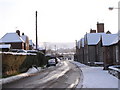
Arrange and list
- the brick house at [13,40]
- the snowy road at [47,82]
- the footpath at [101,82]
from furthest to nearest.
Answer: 1. the brick house at [13,40]
2. the snowy road at [47,82]
3. the footpath at [101,82]

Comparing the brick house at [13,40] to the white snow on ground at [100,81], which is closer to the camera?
the white snow on ground at [100,81]

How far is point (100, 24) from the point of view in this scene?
78875 millimetres

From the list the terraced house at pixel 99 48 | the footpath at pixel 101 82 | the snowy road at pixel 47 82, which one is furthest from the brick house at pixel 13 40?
the footpath at pixel 101 82

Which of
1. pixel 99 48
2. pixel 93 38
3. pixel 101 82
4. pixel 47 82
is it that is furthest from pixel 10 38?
pixel 101 82

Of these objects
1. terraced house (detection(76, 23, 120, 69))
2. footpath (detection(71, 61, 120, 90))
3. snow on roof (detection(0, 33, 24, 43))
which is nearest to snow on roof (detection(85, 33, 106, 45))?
terraced house (detection(76, 23, 120, 69))

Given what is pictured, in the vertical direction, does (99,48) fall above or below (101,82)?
above

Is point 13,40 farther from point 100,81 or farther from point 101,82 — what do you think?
point 101,82

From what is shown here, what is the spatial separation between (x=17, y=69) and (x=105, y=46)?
19080 mm

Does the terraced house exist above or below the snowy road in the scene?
above

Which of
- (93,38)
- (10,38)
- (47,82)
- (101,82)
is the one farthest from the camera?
(10,38)

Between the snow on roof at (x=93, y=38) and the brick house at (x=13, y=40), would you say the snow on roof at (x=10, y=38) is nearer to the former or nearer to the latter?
the brick house at (x=13, y=40)

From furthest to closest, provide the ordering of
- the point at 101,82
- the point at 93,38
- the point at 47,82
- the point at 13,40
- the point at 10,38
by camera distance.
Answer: the point at 10,38
the point at 13,40
the point at 93,38
the point at 47,82
the point at 101,82

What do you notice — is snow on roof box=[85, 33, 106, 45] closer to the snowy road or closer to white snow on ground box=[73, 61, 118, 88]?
white snow on ground box=[73, 61, 118, 88]

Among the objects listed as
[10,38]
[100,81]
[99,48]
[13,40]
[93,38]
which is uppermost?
[10,38]
